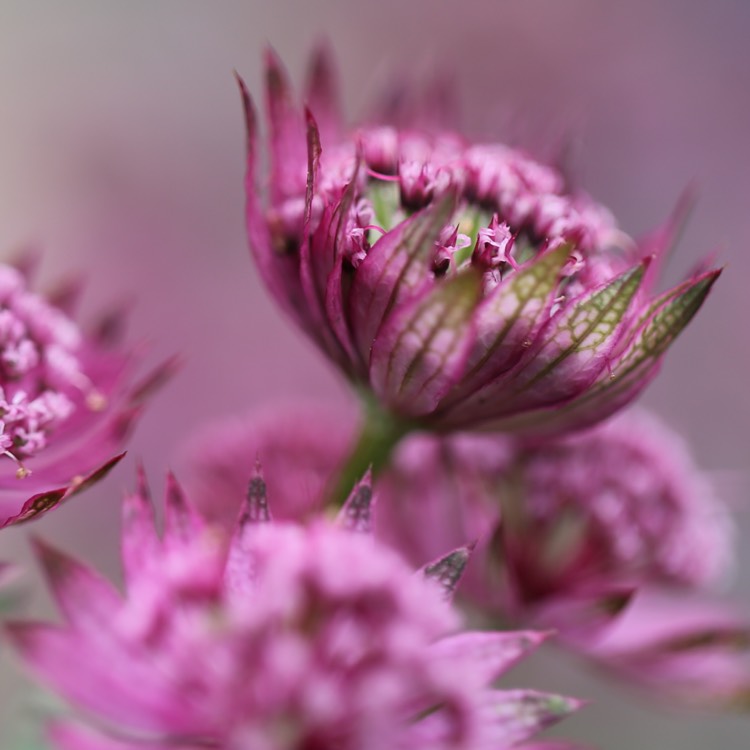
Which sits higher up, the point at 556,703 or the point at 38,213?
the point at 38,213

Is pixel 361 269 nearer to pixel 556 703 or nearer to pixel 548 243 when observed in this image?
pixel 548 243

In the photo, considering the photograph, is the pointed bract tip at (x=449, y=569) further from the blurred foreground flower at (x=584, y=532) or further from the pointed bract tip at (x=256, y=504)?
the blurred foreground flower at (x=584, y=532)

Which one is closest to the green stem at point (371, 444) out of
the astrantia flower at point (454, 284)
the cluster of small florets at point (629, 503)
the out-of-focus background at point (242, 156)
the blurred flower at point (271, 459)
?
the astrantia flower at point (454, 284)

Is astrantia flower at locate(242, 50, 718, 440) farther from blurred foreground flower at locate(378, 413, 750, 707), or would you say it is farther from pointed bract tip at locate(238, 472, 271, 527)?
blurred foreground flower at locate(378, 413, 750, 707)

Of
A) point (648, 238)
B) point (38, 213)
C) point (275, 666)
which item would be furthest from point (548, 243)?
point (38, 213)

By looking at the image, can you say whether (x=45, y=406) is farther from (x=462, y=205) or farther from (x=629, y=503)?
(x=629, y=503)

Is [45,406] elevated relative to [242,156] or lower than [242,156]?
lower

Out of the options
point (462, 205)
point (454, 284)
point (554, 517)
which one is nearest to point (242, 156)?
point (554, 517)
